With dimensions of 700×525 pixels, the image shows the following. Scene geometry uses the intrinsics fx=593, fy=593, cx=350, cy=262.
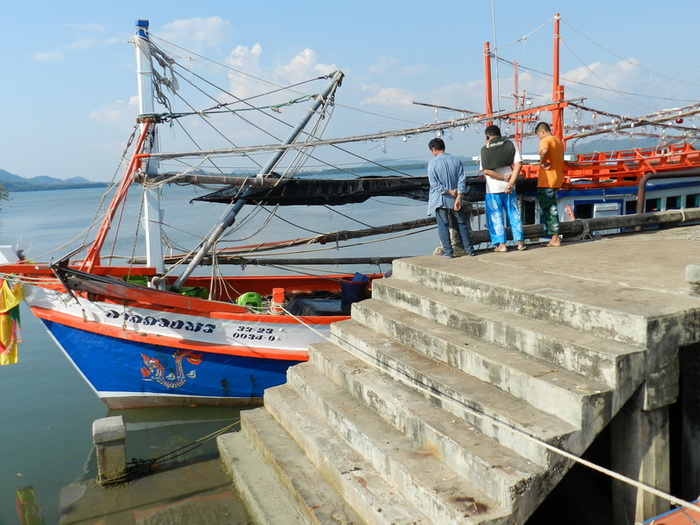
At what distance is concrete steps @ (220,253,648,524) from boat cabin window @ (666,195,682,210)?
25.2 ft

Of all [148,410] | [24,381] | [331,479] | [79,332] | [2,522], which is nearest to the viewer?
[331,479]

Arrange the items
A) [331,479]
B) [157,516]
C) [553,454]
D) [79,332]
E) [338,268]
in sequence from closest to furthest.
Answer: [553,454]
[331,479]
[157,516]
[79,332]
[338,268]

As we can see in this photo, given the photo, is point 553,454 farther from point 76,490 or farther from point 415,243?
point 415,243

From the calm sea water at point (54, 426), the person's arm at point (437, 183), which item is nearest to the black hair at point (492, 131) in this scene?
the person's arm at point (437, 183)

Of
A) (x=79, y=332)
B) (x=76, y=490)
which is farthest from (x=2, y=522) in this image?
(x=79, y=332)

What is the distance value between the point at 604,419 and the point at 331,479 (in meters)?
2.02

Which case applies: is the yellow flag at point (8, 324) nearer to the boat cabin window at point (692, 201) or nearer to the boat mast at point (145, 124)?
the boat mast at point (145, 124)

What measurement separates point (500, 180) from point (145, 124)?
555 cm

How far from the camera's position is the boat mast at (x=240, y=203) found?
8969mm

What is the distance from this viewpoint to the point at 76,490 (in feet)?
21.0

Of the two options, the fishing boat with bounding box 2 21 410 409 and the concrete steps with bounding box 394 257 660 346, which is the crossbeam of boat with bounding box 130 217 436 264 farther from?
the concrete steps with bounding box 394 257 660 346

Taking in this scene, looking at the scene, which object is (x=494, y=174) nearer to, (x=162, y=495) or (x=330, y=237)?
(x=330, y=237)

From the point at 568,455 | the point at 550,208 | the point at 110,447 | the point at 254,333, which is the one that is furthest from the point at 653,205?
the point at 110,447

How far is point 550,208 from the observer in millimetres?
7168
